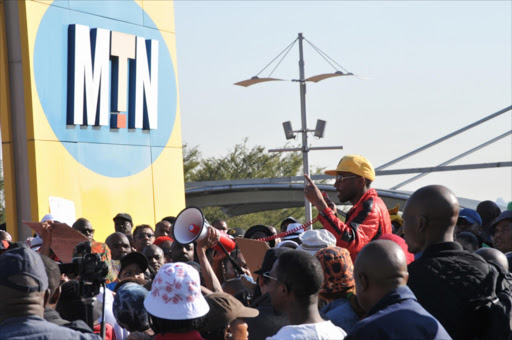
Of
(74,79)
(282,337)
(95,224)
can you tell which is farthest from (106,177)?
(282,337)

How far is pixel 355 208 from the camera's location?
21.6 feet

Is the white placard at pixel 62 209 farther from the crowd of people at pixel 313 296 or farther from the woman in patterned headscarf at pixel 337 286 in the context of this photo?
the woman in patterned headscarf at pixel 337 286

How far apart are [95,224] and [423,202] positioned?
31.7 ft

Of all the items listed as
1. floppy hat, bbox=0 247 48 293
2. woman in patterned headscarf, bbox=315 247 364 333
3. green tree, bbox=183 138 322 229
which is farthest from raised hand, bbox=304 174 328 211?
green tree, bbox=183 138 322 229

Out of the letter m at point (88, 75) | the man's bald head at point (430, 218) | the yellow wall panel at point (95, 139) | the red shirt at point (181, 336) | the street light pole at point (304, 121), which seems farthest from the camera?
the street light pole at point (304, 121)

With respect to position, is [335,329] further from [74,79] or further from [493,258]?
[74,79]

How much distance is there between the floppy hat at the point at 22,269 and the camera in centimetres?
340

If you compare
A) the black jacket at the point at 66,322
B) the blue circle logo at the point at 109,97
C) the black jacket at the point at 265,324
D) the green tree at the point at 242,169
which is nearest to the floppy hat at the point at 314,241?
the black jacket at the point at 265,324

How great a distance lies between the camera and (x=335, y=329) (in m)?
4.00

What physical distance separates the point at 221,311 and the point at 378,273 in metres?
1.18

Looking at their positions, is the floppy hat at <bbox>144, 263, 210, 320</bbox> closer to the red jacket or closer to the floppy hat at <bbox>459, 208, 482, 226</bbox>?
the red jacket

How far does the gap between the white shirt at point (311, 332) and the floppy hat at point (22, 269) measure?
3.77 ft

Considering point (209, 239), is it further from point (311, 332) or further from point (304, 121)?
point (304, 121)

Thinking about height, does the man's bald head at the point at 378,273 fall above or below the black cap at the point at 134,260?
above
